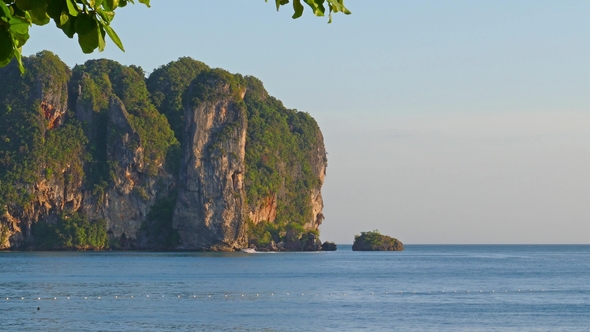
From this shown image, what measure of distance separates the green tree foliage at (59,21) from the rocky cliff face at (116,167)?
10178 centimetres

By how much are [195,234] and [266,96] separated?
116 ft

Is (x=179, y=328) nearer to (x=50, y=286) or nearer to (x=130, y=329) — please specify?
(x=130, y=329)

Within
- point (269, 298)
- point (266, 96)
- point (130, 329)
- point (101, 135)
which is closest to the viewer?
point (130, 329)

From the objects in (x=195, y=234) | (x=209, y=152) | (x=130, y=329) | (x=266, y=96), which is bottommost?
(x=130, y=329)

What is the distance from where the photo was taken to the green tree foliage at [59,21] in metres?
2.97

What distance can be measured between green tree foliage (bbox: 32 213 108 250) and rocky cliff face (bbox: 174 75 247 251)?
10.1m

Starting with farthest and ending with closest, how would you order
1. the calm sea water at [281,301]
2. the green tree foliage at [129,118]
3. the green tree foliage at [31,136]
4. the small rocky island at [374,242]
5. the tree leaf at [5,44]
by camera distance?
the small rocky island at [374,242] < the green tree foliage at [129,118] < the green tree foliage at [31,136] < the calm sea water at [281,301] < the tree leaf at [5,44]

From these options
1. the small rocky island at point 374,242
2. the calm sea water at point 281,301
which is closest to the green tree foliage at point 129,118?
the small rocky island at point 374,242

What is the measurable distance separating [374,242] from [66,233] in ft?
157

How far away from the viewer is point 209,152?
105 metres

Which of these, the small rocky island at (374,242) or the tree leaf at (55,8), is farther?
the small rocky island at (374,242)

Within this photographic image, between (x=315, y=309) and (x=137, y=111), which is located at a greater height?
(x=137, y=111)

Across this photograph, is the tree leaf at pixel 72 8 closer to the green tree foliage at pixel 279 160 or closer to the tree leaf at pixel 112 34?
the tree leaf at pixel 112 34

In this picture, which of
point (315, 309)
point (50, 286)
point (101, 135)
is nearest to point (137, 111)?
point (101, 135)
